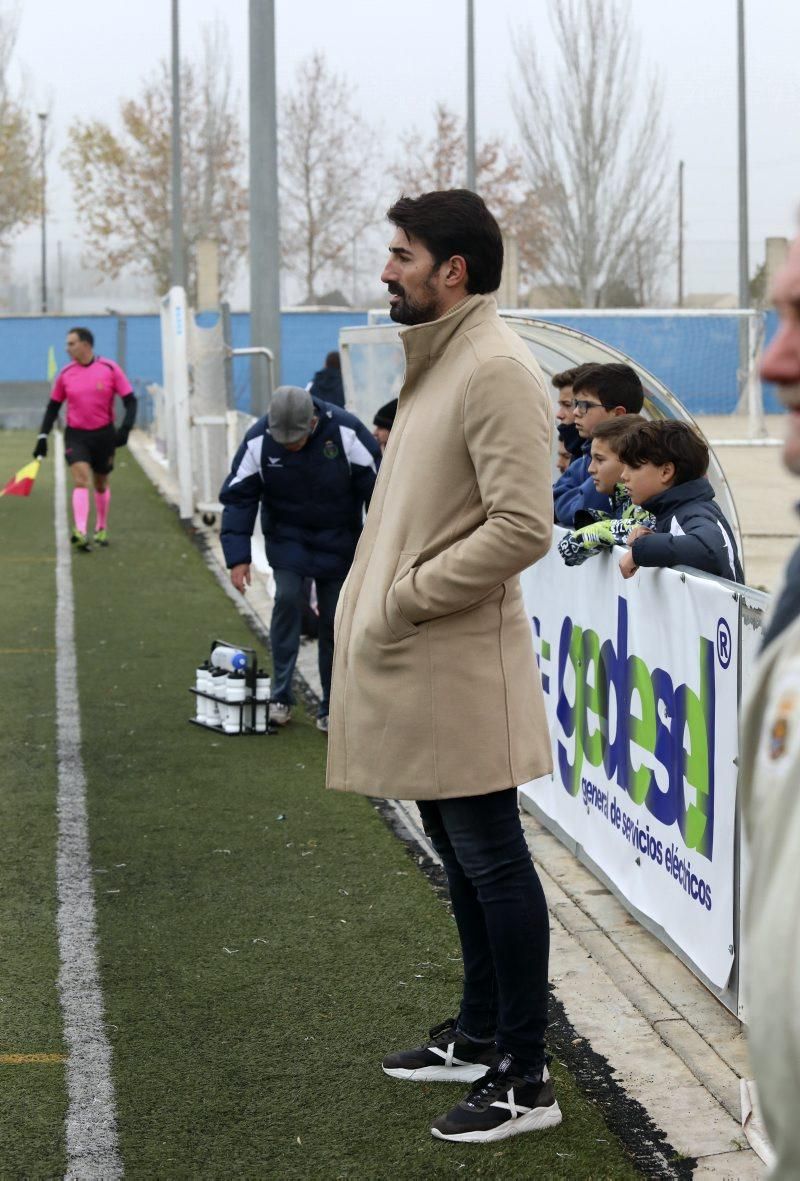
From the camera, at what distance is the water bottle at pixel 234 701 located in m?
8.05

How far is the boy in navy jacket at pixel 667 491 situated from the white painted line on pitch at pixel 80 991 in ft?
6.85

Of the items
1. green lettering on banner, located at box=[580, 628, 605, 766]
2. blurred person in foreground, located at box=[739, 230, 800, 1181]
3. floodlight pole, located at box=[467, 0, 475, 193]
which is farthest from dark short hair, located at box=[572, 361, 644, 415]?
floodlight pole, located at box=[467, 0, 475, 193]

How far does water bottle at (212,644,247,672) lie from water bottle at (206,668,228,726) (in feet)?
0.20

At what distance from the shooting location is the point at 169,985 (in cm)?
467

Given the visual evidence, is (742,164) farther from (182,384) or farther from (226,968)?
(226,968)

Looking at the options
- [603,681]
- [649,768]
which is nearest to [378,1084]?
[649,768]

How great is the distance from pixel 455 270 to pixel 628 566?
171cm

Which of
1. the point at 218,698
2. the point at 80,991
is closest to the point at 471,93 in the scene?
the point at 218,698

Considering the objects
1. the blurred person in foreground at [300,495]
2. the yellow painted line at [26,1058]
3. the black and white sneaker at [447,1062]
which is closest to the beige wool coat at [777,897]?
the black and white sneaker at [447,1062]

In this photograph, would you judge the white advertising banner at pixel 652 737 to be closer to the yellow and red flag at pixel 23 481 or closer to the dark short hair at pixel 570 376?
the dark short hair at pixel 570 376

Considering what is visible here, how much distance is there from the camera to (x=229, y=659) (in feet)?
27.2

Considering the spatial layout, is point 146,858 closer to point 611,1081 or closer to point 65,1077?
point 65,1077

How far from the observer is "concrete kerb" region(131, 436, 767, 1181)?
364cm

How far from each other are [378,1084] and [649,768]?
4.77ft
